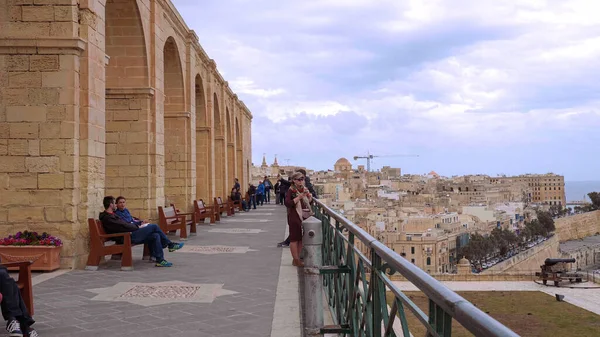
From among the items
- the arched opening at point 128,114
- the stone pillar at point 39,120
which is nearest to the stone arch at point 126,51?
the arched opening at point 128,114

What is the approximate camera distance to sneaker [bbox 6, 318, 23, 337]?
4292 millimetres

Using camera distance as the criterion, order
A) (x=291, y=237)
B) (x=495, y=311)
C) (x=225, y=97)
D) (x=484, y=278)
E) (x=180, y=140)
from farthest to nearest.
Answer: (x=484, y=278)
(x=495, y=311)
(x=225, y=97)
(x=180, y=140)
(x=291, y=237)

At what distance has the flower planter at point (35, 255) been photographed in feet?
24.1

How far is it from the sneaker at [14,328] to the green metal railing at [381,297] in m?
2.35

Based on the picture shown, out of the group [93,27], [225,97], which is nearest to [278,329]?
[93,27]

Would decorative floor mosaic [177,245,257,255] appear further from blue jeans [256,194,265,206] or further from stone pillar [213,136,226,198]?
blue jeans [256,194,265,206]

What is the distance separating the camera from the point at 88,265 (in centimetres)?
793

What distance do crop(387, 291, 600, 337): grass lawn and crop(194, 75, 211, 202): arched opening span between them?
34.8ft

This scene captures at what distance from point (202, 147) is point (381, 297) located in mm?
17100

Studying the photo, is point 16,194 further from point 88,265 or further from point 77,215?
point 88,265

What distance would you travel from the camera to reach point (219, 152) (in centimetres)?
2406

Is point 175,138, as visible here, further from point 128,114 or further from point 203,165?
point 128,114

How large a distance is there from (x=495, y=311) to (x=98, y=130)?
27.4 meters

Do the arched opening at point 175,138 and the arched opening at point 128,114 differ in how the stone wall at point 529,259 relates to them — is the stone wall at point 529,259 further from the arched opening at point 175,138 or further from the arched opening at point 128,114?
the arched opening at point 128,114
